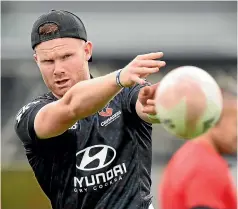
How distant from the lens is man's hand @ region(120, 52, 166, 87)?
19.7 ft

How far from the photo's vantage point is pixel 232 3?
20.1 meters

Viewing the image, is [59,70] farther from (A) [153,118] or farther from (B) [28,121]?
(A) [153,118]

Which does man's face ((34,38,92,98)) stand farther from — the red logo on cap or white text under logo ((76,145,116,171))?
white text under logo ((76,145,116,171))

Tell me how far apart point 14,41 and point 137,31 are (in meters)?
2.82

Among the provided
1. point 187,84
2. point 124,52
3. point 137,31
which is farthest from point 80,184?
point 137,31

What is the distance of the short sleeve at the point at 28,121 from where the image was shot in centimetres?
712

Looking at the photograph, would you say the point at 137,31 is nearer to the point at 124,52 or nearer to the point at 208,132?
the point at 124,52

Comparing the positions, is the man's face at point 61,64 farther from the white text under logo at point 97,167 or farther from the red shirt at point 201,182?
the red shirt at point 201,182

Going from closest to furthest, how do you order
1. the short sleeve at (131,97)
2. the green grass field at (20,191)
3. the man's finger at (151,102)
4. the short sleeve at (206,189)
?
the short sleeve at (206,189) → the man's finger at (151,102) → the short sleeve at (131,97) → the green grass field at (20,191)

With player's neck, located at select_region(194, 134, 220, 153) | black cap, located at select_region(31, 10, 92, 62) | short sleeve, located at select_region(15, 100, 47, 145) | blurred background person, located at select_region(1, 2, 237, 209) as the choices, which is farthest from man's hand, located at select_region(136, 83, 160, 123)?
blurred background person, located at select_region(1, 2, 237, 209)

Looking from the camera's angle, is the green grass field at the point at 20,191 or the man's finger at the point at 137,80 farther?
the green grass field at the point at 20,191

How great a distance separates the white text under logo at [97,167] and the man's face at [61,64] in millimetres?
536

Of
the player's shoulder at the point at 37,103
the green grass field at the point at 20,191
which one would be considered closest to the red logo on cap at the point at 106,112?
the player's shoulder at the point at 37,103

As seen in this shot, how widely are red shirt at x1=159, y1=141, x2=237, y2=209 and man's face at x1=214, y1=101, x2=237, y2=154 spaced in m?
0.07
